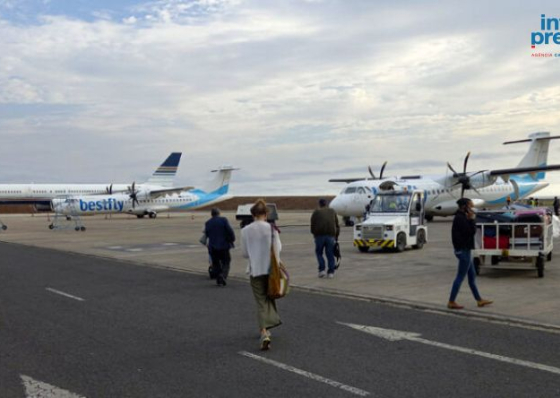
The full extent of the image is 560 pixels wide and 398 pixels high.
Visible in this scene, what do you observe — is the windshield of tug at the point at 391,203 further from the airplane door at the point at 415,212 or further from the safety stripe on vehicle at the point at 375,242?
the safety stripe on vehicle at the point at 375,242

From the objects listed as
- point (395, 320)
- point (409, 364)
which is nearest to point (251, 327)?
point (395, 320)

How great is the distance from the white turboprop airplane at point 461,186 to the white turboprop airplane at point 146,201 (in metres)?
23.3

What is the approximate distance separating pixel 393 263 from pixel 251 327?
9.14 metres

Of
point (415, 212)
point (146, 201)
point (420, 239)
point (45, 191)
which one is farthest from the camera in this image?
point (45, 191)

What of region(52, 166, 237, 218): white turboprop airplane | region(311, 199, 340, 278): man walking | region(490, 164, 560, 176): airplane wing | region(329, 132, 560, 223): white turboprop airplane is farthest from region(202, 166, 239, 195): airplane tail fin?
region(311, 199, 340, 278): man walking

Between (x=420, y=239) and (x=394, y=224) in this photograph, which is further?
(x=420, y=239)

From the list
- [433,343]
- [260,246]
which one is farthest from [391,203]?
[260,246]

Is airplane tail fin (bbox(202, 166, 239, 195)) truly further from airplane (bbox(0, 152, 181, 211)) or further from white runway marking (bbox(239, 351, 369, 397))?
white runway marking (bbox(239, 351, 369, 397))

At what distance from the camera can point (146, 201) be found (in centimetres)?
6291

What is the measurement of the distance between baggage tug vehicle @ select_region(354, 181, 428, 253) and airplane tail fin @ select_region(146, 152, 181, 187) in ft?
185

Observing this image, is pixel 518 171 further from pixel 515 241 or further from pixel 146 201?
pixel 146 201

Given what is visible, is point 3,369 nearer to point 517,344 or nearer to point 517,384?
point 517,384

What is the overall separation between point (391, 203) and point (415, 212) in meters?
0.89

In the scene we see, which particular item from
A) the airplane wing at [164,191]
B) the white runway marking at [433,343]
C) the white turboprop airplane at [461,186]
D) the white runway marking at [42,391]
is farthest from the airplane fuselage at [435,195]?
the airplane wing at [164,191]
